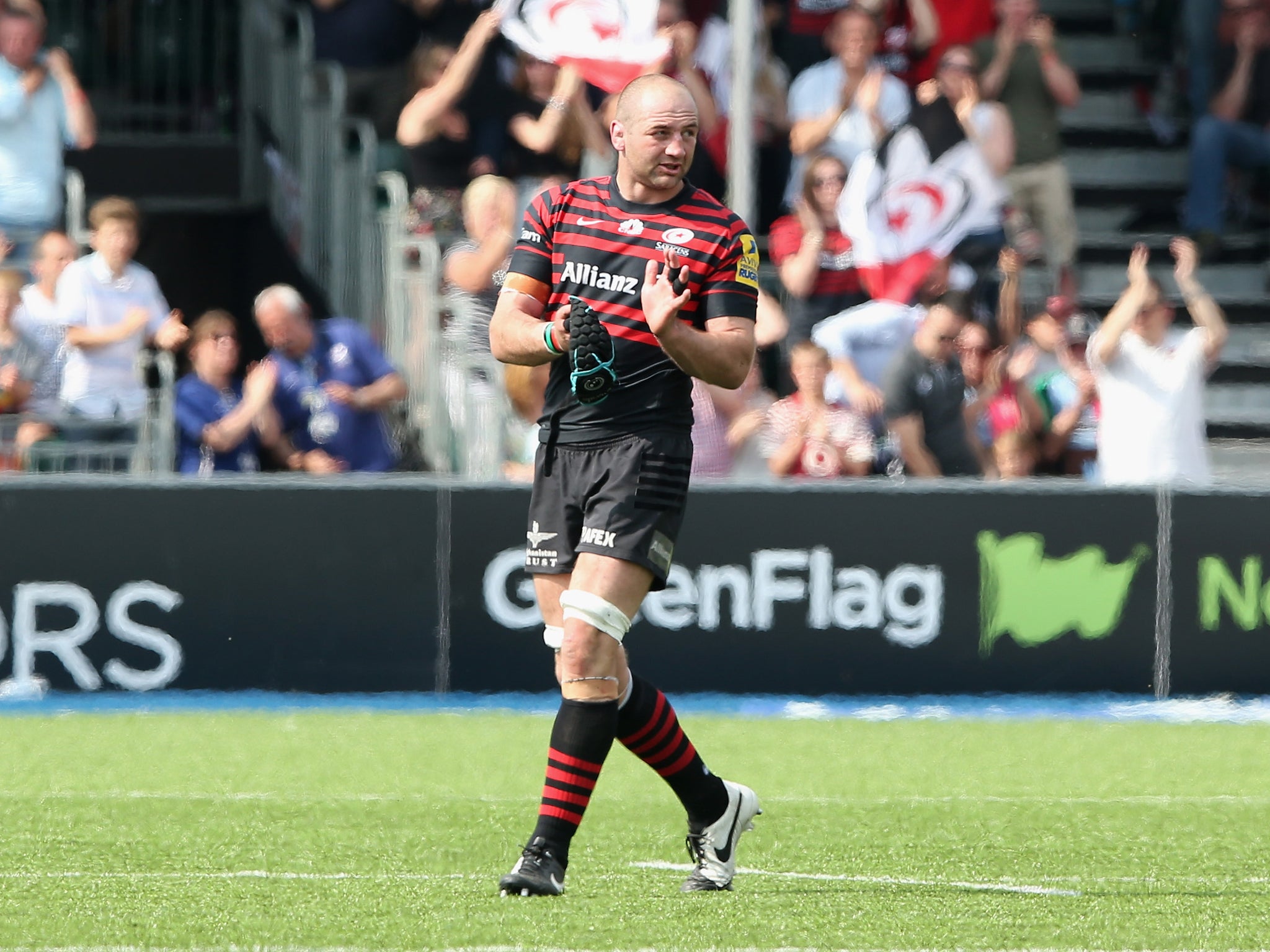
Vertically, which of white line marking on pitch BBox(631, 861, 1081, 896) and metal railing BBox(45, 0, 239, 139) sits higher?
metal railing BBox(45, 0, 239, 139)

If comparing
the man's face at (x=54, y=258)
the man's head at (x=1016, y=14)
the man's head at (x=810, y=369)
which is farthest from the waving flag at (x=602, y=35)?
the man's head at (x=1016, y=14)

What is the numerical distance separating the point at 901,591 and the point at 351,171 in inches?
199

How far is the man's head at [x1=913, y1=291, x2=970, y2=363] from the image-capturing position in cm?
1142

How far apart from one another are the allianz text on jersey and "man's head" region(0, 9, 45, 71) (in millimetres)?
4533

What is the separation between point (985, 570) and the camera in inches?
428

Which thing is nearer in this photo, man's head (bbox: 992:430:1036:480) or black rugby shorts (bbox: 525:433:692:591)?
black rugby shorts (bbox: 525:433:692:591)

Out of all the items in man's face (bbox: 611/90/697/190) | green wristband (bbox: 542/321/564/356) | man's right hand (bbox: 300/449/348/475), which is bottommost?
→ man's right hand (bbox: 300/449/348/475)

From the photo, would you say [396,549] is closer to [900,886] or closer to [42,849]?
[42,849]

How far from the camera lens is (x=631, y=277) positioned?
5.42m

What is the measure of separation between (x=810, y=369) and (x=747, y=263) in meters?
5.93

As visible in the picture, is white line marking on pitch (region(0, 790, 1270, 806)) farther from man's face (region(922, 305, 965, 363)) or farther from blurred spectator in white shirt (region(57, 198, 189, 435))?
blurred spectator in white shirt (region(57, 198, 189, 435))

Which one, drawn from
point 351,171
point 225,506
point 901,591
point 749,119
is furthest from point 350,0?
point 901,591

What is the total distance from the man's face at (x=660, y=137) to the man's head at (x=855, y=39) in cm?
827

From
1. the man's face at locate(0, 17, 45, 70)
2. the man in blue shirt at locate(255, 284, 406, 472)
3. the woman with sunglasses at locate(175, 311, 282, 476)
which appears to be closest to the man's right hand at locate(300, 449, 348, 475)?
the man in blue shirt at locate(255, 284, 406, 472)
